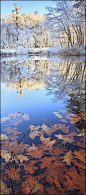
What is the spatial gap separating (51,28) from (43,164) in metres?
29.0

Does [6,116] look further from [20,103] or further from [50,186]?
[50,186]

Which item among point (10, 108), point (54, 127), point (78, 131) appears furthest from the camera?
point (10, 108)

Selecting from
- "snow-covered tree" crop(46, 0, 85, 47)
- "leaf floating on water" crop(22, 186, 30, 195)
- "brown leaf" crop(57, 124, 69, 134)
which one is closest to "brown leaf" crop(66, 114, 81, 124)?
"brown leaf" crop(57, 124, 69, 134)

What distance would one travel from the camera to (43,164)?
147 cm

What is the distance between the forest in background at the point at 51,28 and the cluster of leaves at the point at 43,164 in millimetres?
12864

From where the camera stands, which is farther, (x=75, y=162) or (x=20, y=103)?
(x=20, y=103)

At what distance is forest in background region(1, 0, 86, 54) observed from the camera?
2245 cm

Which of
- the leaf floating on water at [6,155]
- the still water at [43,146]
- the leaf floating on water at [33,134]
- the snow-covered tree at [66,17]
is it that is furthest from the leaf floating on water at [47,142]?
the snow-covered tree at [66,17]

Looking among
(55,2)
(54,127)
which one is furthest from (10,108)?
(55,2)

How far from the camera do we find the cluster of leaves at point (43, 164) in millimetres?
1224

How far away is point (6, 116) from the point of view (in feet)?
8.79

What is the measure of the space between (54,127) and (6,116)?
106 cm

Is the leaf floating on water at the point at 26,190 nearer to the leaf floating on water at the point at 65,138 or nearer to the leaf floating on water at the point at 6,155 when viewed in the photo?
the leaf floating on water at the point at 6,155

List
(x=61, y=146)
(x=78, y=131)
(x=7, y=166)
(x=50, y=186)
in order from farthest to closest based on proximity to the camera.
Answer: (x=78, y=131) → (x=61, y=146) → (x=7, y=166) → (x=50, y=186)
